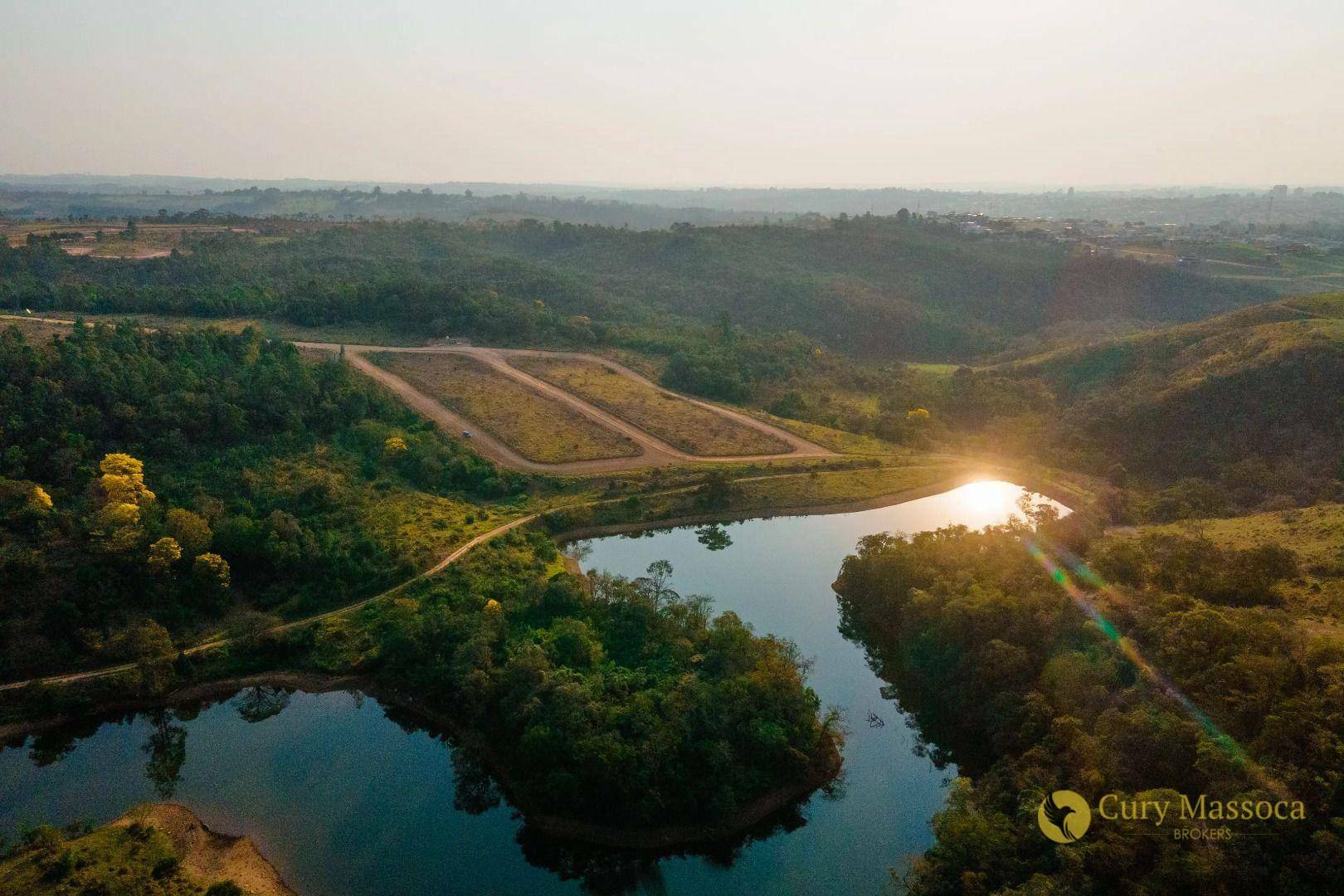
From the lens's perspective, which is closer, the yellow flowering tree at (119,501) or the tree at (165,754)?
the tree at (165,754)

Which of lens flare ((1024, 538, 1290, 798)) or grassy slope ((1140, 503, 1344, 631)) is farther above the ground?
grassy slope ((1140, 503, 1344, 631))

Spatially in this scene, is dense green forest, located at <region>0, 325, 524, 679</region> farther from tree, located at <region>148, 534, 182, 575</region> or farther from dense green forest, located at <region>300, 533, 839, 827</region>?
dense green forest, located at <region>300, 533, 839, 827</region>

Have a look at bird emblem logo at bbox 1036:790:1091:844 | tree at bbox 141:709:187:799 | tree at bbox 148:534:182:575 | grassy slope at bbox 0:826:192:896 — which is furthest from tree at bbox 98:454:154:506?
bird emblem logo at bbox 1036:790:1091:844

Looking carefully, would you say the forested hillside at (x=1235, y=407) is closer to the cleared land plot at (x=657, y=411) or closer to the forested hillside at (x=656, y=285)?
the cleared land plot at (x=657, y=411)

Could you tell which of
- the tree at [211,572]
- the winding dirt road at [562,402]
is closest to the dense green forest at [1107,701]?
the winding dirt road at [562,402]

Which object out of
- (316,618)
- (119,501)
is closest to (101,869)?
(316,618)

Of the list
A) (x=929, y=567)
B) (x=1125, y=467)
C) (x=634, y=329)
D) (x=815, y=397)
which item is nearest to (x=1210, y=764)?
(x=929, y=567)

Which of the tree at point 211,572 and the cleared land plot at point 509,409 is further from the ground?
the cleared land plot at point 509,409
